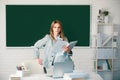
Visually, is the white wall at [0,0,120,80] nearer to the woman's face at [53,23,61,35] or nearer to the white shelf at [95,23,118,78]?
the white shelf at [95,23,118,78]

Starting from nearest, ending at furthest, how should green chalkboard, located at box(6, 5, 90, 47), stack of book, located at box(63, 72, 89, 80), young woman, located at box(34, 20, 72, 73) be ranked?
stack of book, located at box(63, 72, 89, 80)
young woman, located at box(34, 20, 72, 73)
green chalkboard, located at box(6, 5, 90, 47)

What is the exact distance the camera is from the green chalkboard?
6.36 metres

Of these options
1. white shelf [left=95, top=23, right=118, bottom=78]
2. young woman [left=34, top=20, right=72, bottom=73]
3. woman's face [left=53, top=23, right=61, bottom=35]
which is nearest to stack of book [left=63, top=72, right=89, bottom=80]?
young woman [left=34, top=20, right=72, bottom=73]

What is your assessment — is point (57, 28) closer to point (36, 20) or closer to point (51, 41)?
point (51, 41)

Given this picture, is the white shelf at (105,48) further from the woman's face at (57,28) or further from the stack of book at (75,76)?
the stack of book at (75,76)

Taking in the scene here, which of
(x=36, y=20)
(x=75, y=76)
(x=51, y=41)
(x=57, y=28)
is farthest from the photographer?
(x=36, y=20)

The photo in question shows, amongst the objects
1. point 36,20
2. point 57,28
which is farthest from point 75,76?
point 36,20

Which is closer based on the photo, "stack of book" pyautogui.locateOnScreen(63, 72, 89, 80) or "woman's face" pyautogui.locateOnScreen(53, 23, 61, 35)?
"stack of book" pyautogui.locateOnScreen(63, 72, 89, 80)

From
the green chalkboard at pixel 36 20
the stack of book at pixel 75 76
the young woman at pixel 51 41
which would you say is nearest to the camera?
the stack of book at pixel 75 76

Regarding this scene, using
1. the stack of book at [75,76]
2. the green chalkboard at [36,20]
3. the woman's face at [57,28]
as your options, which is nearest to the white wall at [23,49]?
the green chalkboard at [36,20]

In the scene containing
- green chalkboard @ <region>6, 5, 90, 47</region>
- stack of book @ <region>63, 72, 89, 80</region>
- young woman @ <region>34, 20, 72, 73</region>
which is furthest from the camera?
green chalkboard @ <region>6, 5, 90, 47</region>

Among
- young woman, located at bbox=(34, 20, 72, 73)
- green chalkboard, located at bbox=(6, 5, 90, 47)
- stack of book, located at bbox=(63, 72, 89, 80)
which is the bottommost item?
stack of book, located at bbox=(63, 72, 89, 80)

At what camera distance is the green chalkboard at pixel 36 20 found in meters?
6.36

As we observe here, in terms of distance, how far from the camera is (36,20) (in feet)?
20.9
